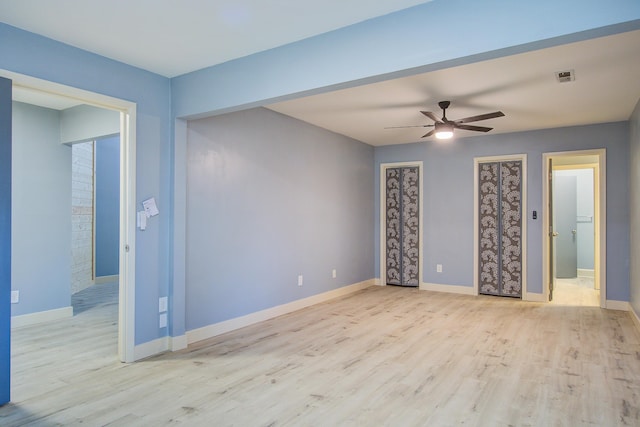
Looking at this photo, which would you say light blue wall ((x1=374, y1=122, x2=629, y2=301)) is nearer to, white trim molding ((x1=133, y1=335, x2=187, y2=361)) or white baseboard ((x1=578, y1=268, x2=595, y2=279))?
white baseboard ((x1=578, y1=268, x2=595, y2=279))

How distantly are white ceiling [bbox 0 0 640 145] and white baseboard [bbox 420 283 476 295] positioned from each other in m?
2.62

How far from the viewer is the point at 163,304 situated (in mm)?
3611

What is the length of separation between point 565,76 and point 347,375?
315cm

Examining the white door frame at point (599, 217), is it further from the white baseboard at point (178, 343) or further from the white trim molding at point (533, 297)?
the white baseboard at point (178, 343)

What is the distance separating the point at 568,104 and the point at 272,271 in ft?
12.6

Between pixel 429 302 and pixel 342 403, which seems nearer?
pixel 342 403

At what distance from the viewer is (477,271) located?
6281mm

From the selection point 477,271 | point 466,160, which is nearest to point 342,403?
point 477,271

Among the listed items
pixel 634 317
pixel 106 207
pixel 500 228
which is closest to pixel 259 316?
pixel 500 228

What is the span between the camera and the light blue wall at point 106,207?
7.44 metres

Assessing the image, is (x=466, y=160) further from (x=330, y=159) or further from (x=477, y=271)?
(x=330, y=159)

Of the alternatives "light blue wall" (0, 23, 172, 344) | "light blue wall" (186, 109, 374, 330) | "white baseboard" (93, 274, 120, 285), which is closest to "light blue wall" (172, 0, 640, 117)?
"light blue wall" (0, 23, 172, 344)

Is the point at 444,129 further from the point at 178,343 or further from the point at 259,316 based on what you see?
the point at 178,343

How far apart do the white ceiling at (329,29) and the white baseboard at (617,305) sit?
2366 mm
